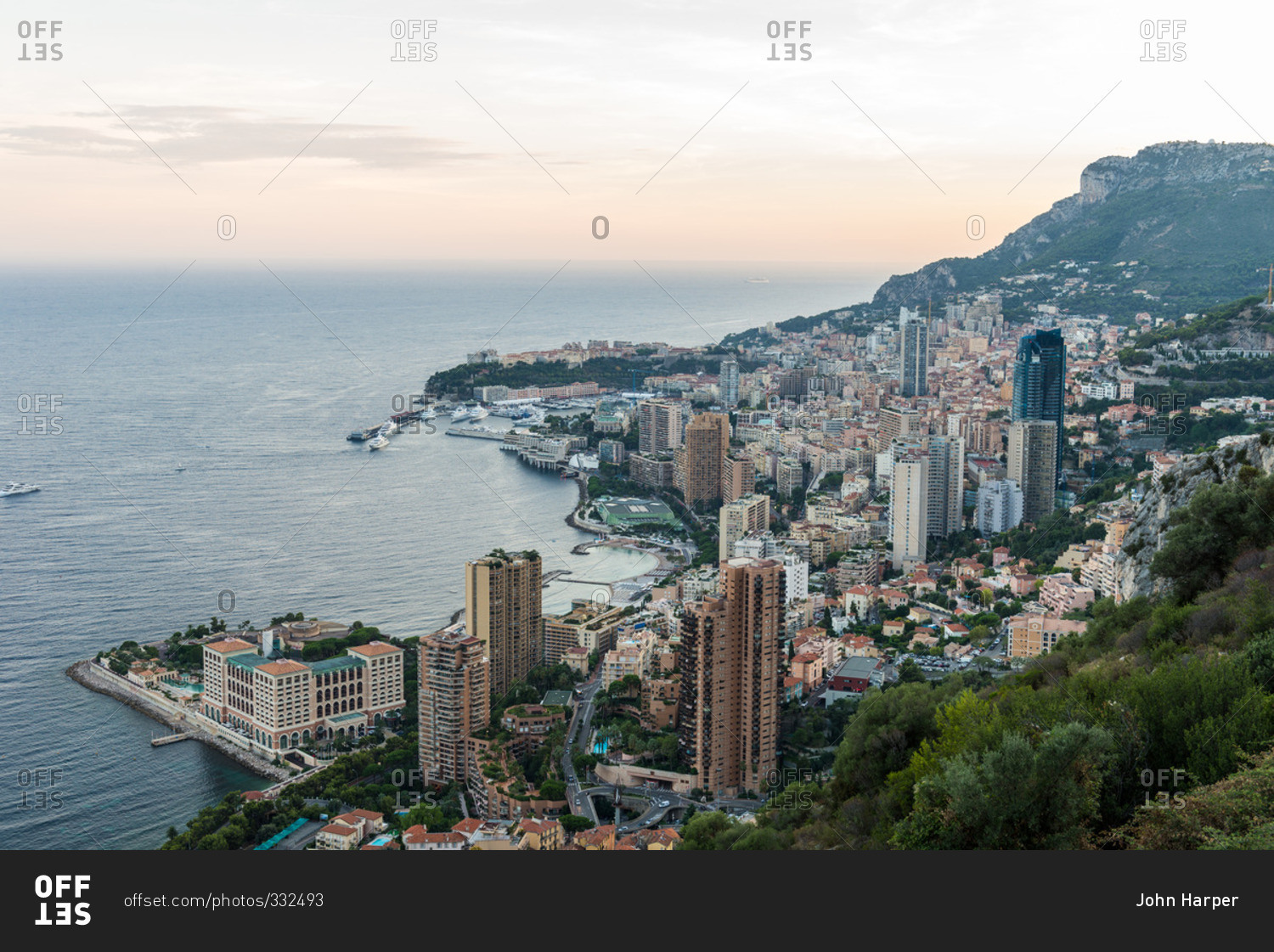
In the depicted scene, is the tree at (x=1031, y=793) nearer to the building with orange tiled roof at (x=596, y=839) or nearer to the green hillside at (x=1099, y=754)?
the green hillside at (x=1099, y=754)

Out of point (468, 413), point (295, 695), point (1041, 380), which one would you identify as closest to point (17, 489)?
point (295, 695)

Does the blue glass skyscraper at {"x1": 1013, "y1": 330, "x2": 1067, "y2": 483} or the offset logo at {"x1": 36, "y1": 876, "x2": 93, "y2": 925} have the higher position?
the blue glass skyscraper at {"x1": 1013, "y1": 330, "x2": 1067, "y2": 483}

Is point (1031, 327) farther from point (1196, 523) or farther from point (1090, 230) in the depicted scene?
point (1196, 523)

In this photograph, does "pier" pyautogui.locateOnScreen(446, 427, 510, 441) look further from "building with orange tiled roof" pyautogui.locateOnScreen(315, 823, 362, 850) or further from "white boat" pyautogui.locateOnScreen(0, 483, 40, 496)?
"building with orange tiled roof" pyautogui.locateOnScreen(315, 823, 362, 850)

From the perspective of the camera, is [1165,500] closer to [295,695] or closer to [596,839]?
[596,839]

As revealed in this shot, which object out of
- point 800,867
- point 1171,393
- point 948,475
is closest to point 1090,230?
point 1171,393

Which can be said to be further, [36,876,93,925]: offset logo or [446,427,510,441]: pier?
[446,427,510,441]: pier

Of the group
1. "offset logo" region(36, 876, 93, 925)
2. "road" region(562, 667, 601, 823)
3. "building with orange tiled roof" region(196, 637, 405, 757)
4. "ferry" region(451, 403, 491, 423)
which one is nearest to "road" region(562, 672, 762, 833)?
"road" region(562, 667, 601, 823)
